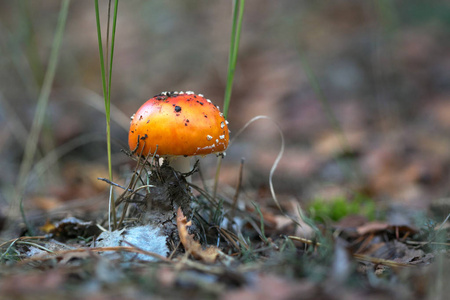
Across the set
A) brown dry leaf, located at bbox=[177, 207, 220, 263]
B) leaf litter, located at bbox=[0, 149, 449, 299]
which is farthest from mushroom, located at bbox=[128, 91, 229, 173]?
brown dry leaf, located at bbox=[177, 207, 220, 263]

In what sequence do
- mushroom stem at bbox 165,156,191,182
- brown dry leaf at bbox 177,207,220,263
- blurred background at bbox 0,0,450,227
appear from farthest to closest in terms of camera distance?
blurred background at bbox 0,0,450,227 < mushroom stem at bbox 165,156,191,182 < brown dry leaf at bbox 177,207,220,263

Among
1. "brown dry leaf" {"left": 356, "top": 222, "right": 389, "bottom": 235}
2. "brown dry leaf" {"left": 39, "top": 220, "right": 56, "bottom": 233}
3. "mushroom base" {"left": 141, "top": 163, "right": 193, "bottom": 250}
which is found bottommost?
"brown dry leaf" {"left": 356, "top": 222, "right": 389, "bottom": 235}

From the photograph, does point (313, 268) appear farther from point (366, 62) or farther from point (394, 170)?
point (366, 62)

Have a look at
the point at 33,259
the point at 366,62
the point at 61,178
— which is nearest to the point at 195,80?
the point at 366,62

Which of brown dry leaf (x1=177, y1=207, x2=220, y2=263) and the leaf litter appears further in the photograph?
brown dry leaf (x1=177, y1=207, x2=220, y2=263)

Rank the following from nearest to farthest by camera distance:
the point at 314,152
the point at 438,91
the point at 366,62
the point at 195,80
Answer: the point at 314,152
the point at 438,91
the point at 366,62
the point at 195,80

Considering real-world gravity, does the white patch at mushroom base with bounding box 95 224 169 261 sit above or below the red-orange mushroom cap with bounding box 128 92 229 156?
below

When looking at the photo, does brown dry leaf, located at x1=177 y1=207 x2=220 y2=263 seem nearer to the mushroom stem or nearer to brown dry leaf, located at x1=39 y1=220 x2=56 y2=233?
the mushroom stem
